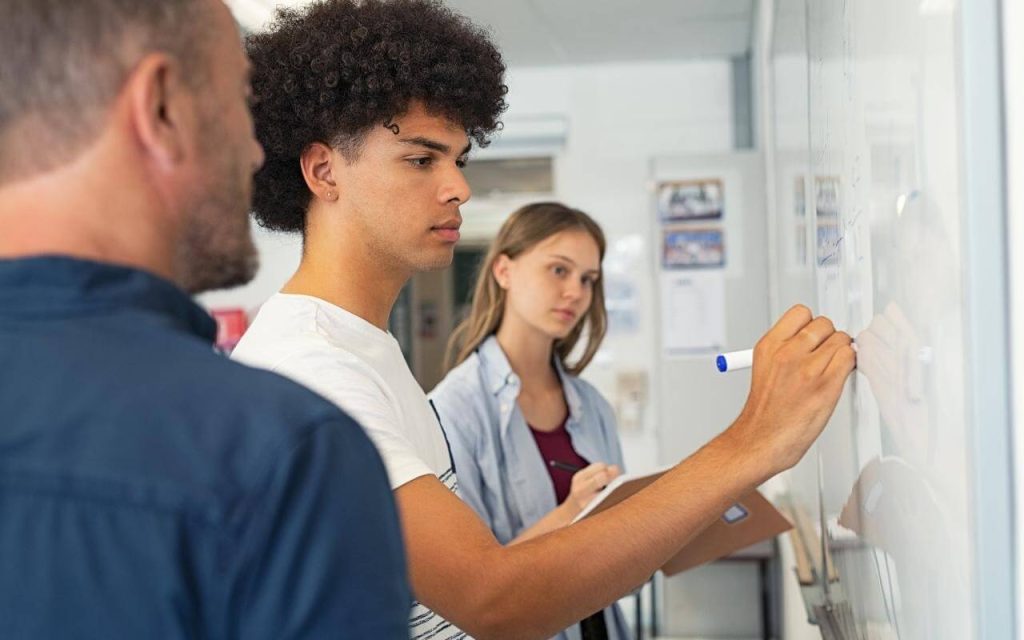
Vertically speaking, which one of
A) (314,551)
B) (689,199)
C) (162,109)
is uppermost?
(689,199)

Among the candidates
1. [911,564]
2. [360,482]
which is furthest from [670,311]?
[360,482]

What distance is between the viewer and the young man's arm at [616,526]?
108 centimetres

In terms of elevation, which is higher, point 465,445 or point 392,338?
point 392,338

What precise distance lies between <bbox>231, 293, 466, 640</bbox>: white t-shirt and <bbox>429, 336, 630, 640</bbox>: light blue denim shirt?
37.3 inches

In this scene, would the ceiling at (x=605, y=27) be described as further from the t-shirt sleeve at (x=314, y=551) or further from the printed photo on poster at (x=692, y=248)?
the t-shirt sleeve at (x=314, y=551)

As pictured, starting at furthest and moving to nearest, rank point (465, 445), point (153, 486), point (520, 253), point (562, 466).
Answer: point (520, 253), point (562, 466), point (465, 445), point (153, 486)

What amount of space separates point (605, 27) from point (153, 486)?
4.89 m

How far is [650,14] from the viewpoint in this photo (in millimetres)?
5004

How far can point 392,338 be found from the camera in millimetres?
1400

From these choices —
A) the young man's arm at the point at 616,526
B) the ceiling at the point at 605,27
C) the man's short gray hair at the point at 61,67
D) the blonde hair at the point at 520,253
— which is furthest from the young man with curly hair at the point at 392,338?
the ceiling at the point at 605,27

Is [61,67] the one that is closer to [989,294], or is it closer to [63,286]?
[63,286]

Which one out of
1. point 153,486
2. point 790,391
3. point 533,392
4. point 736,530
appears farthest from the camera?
point 533,392

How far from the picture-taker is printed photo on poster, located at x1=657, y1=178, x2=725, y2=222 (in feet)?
16.8

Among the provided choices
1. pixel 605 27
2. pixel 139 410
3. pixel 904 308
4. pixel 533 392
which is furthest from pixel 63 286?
pixel 605 27
